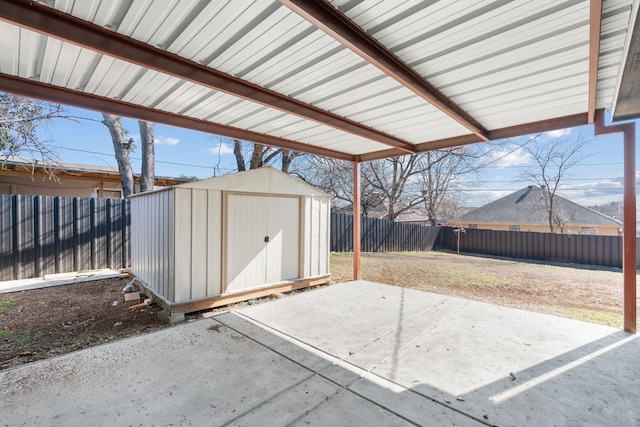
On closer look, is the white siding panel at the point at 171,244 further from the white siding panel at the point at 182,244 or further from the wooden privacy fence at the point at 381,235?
the wooden privacy fence at the point at 381,235

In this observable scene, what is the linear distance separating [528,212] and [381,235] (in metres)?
13.6

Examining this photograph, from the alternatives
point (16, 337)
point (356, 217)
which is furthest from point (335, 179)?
point (16, 337)

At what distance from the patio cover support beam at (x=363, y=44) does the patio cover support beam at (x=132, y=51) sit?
1175 millimetres

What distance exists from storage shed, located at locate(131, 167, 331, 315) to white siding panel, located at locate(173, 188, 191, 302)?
0.01 metres

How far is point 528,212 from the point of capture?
19828 millimetres

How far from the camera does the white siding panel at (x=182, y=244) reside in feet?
12.5

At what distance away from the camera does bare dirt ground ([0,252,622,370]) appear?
329 cm

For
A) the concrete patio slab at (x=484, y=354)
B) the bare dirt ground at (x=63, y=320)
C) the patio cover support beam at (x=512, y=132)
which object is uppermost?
the patio cover support beam at (x=512, y=132)

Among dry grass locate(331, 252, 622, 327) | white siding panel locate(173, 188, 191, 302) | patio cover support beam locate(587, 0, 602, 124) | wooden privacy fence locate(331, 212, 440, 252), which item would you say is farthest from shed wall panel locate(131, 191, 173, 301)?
wooden privacy fence locate(331, 212, 440, 252)

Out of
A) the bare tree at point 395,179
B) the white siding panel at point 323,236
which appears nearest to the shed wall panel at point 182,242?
the white siding panel at point 323,236

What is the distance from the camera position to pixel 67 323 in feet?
12.3

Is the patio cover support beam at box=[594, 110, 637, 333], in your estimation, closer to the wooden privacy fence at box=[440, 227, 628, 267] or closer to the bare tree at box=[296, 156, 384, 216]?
the wooden privacy fence at box=[440, 227, 628, 267]

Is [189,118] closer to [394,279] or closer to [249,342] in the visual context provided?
[249,342]

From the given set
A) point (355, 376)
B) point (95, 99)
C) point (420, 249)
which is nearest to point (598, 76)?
point (355, 376)
